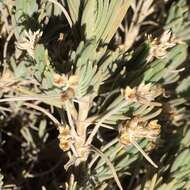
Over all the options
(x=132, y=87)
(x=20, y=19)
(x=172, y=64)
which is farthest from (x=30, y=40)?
(x=172, y=64)

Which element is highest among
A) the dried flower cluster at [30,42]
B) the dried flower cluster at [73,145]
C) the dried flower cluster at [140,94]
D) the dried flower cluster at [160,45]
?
the dried flower cluster at [160,45]

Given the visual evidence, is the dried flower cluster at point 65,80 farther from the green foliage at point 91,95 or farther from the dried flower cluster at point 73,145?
the dried flower cluster at point 73,145

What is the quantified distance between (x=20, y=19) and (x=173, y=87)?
45cm

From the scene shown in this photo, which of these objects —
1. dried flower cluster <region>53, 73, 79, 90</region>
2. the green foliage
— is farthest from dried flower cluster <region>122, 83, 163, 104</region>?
dried flower cluster <region>53, 73, 79, 90</region>

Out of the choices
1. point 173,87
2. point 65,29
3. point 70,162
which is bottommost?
point 70,162

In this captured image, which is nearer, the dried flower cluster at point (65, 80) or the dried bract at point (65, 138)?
the dried flower cluster at point (65, 80)

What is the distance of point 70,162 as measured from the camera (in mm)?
977

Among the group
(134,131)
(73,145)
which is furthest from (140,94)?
(73,145)

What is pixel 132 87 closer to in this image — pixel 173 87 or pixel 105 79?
pixel 105 79

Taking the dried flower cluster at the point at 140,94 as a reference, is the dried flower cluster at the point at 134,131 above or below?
below

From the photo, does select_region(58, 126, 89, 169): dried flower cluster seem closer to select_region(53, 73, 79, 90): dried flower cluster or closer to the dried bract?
the dried bract

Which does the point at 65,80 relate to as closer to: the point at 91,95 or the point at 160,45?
the point at 91,95

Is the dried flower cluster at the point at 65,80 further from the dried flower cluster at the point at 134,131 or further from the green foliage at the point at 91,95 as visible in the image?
the dried flower cluster at the point at 134,131

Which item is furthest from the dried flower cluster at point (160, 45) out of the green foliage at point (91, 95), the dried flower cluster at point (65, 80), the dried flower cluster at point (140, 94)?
the dried flower cluster at point (65, 80)
